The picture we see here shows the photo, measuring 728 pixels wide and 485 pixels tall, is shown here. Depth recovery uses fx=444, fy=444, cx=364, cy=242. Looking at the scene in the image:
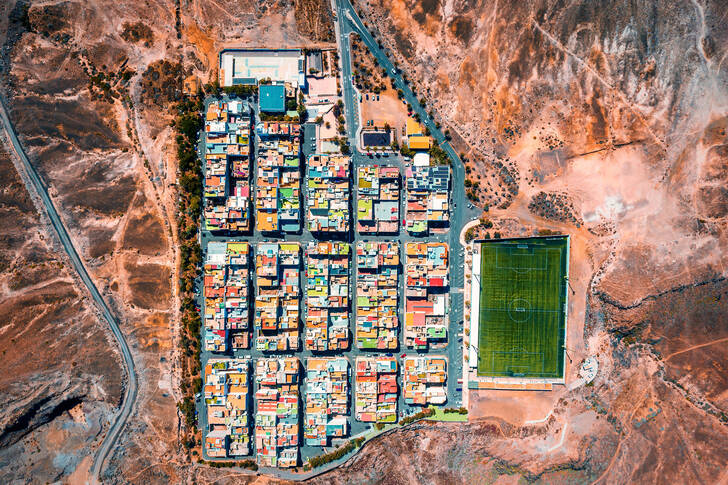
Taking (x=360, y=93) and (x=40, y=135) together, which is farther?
(x=360, y=93)

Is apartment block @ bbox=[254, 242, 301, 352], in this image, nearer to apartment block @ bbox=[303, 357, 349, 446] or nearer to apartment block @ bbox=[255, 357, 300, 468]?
apartment block @ bbox=[255, 357, 300, 468]

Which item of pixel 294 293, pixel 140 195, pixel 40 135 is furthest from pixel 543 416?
pixel 40 135

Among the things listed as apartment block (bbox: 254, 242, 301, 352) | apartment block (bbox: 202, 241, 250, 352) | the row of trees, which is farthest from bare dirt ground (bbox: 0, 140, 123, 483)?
apartment block (bbox: 254, 242, 301, 352)

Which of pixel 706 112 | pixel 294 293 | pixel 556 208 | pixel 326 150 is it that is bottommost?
pixel 294 293

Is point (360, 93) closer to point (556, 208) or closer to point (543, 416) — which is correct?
point (556, 208)

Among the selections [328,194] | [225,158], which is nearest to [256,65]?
[225,158]

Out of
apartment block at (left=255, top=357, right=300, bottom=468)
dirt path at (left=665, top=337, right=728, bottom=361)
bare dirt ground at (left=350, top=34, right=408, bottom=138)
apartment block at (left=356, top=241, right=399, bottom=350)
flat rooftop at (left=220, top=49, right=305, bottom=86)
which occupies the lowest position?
apartment block at (left=255, top=357, right=300, bottom=468)
